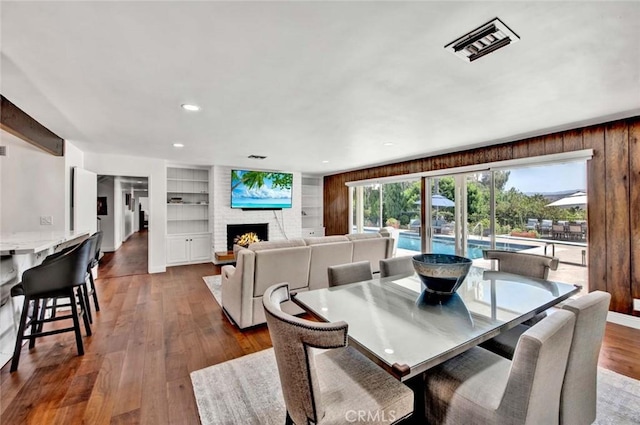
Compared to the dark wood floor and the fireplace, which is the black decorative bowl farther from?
the fireplace

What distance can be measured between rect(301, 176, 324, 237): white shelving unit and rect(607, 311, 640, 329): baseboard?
6.26 meters

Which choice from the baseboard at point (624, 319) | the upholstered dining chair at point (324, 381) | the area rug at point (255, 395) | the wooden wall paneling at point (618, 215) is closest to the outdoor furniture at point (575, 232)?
the wooden wall paneling at point (618, 215)

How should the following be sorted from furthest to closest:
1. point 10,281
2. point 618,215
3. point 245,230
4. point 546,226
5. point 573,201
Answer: point 245,230 < point 546,226 < point 573,201 < point 618,215 < point 10,281

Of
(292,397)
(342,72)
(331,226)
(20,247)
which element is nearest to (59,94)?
(20,247)

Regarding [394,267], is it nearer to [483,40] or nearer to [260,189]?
[483,40]

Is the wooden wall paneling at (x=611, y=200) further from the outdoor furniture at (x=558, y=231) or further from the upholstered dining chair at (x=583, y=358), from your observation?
the upholstered dining chair at (x=583, y=358)

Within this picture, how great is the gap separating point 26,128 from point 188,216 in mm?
3975

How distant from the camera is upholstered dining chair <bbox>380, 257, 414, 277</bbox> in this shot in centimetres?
253

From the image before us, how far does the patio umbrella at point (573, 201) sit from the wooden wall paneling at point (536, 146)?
2.19 feet

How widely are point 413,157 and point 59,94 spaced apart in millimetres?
5037

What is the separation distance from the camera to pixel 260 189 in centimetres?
699

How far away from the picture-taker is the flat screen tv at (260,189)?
665 cm

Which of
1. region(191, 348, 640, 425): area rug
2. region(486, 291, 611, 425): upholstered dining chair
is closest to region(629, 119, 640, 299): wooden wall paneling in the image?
region(191, 348, 640, 425): area rug

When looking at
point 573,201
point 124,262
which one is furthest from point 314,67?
point 124,262
